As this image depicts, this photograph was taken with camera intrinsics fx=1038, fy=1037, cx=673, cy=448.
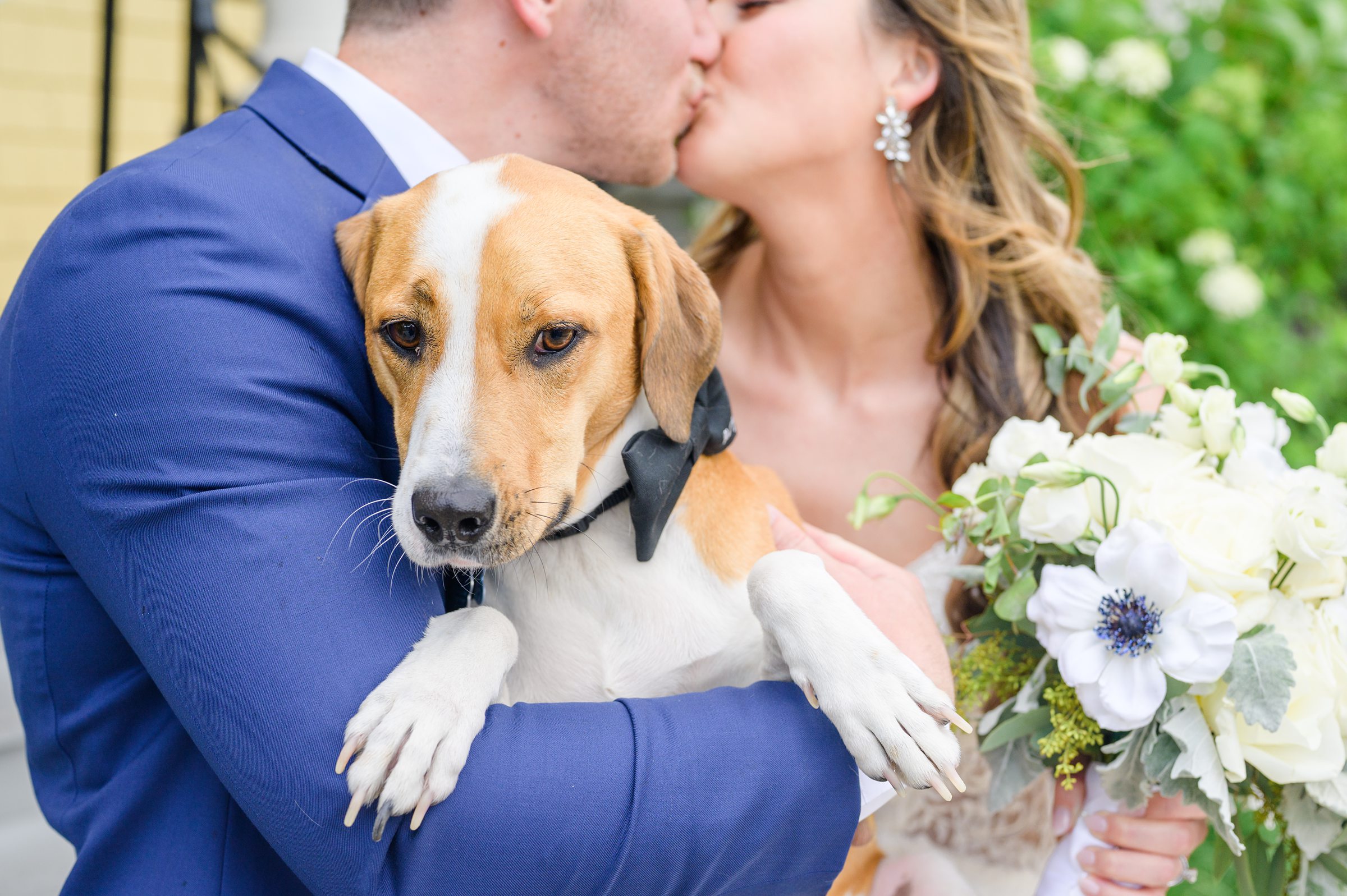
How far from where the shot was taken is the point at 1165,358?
2.27 metres

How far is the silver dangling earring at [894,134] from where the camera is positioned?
3049 millimetres

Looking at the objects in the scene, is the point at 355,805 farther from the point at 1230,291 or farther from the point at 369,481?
the point at 1230,291

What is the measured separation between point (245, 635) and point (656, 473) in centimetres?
76

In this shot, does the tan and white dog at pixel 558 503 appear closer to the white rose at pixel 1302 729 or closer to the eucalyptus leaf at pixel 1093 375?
the white rose at pixel 1302 729

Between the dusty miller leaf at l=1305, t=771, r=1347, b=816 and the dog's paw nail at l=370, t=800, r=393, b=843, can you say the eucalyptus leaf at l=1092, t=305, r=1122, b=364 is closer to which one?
the dusty miller leaf at l=1305, t=771, r=1347, b=816

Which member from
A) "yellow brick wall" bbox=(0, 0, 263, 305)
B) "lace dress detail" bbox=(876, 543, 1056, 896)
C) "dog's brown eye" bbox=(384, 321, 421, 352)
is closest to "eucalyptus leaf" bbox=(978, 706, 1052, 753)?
"lace dress detail" bbox=(876, 543, 1056, 896)

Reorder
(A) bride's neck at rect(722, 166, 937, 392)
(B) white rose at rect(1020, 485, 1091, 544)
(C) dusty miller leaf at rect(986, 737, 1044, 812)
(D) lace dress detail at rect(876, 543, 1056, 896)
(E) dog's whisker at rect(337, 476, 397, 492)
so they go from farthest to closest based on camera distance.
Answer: (A) bride's neck at rect(722, 166, 937, 392) < (D) lace dress detail at rect(876, 543, 1056, 896) < (C) dusty miller leaf at rect(986, 737, 1044, 812) < (B) white rose at rect(1020, 485, 1091, 544) < (E) dog's whisker at rect(337, 476, 397, 492)

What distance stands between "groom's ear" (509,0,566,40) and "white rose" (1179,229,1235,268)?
10.3 feet

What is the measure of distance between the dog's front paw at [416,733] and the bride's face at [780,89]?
180 centimetres

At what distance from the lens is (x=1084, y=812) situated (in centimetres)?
226

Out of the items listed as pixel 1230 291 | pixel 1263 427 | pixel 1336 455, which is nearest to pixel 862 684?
pixel 1336 455

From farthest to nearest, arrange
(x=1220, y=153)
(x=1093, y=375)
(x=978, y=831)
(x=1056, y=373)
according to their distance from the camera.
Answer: (x=1220, y=153) < (x=1056, y=373) < (x=978, y=831) < (x=1093, y=375)

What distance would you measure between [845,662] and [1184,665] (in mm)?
692

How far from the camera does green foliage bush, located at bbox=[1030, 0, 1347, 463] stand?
4.41 metres
